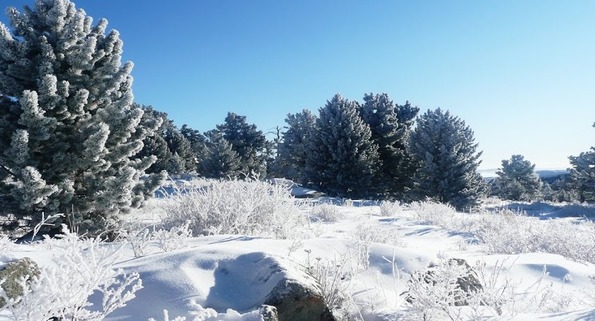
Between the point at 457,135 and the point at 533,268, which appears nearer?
the point at 533,268

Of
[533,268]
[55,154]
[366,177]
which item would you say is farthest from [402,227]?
[366,177]

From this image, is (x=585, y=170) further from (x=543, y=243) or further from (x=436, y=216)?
(x=543, y=243)

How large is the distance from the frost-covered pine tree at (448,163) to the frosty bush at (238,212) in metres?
18.0

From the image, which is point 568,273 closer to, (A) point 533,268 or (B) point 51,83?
(A) point 533,268

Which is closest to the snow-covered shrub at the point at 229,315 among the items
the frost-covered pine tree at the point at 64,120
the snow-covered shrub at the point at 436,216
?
the frost-covered pine tree at the point at 64,120

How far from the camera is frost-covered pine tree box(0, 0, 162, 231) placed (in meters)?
6.46

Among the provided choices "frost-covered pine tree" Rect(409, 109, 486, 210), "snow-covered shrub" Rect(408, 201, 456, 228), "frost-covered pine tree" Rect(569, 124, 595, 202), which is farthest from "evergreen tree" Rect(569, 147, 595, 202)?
"snow-covered shrub" Rect(408, 201, 456, 228)

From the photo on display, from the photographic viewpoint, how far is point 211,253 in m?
3.13

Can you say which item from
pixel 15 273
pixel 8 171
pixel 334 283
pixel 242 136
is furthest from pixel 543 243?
pixel 242 136

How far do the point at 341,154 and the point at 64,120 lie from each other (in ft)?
58.9

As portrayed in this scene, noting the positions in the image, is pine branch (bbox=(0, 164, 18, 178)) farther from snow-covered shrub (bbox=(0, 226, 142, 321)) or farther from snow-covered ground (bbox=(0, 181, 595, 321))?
snow-covered shrub (bbox=(0, 226, 142, 321))

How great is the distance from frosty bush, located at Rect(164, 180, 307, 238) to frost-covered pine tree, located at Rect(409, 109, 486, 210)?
18.0 metres

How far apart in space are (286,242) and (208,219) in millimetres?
1864

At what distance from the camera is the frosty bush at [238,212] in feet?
17.1
